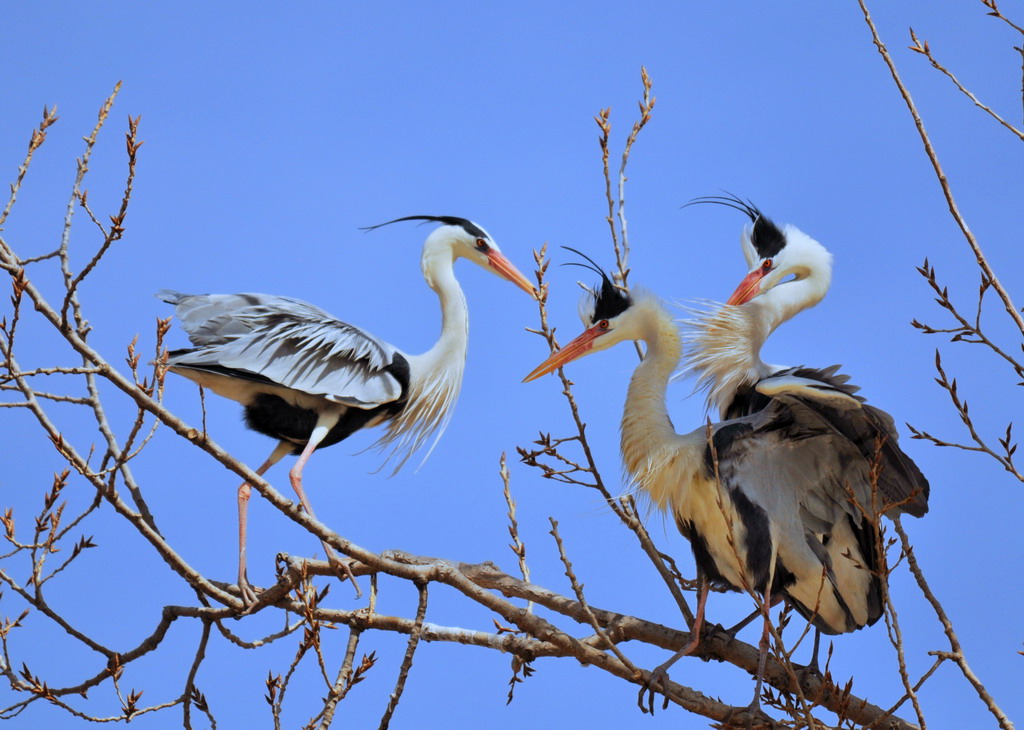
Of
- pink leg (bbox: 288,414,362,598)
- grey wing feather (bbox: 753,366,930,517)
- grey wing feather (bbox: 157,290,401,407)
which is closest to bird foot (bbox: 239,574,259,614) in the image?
pink leg (bbox: 288,414,362,598)

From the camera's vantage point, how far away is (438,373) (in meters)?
5.77

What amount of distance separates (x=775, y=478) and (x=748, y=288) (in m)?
1.93

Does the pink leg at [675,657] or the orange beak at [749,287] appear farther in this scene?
the orange beak at [749,287]

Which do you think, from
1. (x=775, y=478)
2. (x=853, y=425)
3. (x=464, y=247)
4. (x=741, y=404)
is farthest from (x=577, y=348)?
(x=464, y=247)

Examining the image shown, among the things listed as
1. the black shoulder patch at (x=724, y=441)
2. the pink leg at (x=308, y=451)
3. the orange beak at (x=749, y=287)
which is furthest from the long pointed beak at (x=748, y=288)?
the pink leg at (x=308, y=451)

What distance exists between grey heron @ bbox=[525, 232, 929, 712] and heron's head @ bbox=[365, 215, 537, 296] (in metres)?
1.58

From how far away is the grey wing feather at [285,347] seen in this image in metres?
4.99

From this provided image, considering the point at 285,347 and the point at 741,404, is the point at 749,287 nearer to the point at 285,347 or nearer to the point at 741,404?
the point at 741,404

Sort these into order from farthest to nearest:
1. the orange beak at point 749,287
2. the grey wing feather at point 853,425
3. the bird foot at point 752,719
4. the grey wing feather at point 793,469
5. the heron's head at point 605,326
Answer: the orange beak at point 749,287 < the heron's head at point 605,326 < the grey wing feather at point 793,469 < the grey wing feather at point 853,425 < the bird foot at point 752,719

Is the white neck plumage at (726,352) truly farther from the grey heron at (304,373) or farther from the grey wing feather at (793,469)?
the grey heron at (304,373)

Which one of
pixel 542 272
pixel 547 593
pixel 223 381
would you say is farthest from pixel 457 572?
pixel 223 381

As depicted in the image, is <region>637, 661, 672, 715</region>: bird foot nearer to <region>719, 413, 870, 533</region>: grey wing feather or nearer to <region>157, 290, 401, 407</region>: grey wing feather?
<region>719, 413, 870, 533</region>: grey wing feather

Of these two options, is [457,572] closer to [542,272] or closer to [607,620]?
[607,620]

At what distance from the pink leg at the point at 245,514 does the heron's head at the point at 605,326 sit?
4.35 ft
